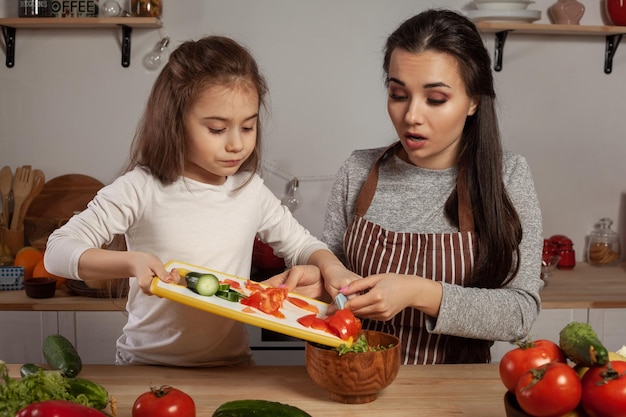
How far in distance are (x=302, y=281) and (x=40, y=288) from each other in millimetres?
1324

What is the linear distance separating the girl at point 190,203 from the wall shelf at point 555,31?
1.60m

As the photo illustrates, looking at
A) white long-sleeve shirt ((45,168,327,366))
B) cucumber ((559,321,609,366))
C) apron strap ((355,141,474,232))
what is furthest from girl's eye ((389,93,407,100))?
cucumber ((559,321,609,366))

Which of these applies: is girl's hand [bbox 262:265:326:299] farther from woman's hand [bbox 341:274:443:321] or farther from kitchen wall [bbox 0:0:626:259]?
kitchen wall [bbox 0:0:626:259]

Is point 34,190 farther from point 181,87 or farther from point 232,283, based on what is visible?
point 232,283

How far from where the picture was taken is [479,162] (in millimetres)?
1782

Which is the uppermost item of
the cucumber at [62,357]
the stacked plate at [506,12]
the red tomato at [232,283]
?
the stacked plate at [506,12]

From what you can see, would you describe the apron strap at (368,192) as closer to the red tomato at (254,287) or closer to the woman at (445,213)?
the woman at (445,213)

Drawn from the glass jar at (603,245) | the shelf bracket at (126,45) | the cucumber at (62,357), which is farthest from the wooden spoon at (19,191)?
the glass jar at (603,245)

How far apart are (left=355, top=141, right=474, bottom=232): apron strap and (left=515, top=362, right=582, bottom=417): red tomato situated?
72 cm

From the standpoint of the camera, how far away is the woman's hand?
4.93 feet

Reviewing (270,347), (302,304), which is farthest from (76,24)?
(302,304)

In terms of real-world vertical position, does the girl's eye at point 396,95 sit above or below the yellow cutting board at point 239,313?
above

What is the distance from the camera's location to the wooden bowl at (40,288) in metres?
2.65

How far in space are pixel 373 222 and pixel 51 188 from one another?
66.5 inches
